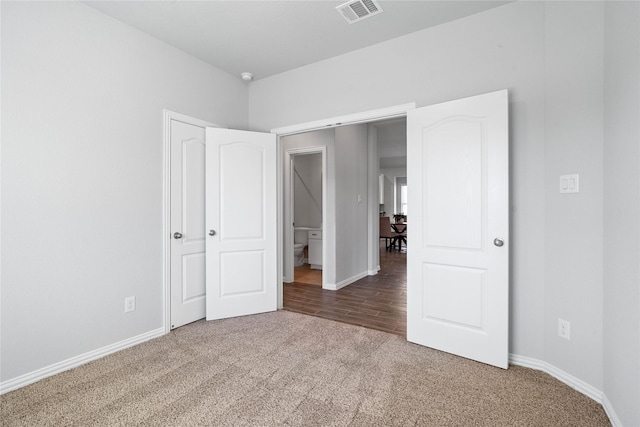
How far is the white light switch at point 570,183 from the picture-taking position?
6.26 ft

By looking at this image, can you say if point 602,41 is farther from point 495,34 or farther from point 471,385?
point 471,385

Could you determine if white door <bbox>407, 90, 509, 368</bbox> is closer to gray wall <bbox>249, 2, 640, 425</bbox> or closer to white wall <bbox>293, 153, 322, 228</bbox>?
gray wall <bbox>249, 2, 640, 425</bbox>

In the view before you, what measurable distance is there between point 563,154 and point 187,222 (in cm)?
317

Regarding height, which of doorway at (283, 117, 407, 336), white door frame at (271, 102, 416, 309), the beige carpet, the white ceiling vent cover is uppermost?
the white ceiling vent cover

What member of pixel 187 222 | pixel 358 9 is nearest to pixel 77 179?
pixel 187 222

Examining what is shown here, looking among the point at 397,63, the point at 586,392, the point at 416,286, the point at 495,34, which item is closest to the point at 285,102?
the point at 397,63

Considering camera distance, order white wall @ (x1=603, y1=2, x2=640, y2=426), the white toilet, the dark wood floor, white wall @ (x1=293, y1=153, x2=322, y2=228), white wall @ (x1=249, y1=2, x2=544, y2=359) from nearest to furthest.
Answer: white wall @ (x1=603, y1=2, x2=640, y2=426) → white wall @ (x1=249, y1=2, x2=544, y2=359) → the dark wood floor → the white toilet → white wall @ (x1=293, y1=153, x2=322, y2=228)

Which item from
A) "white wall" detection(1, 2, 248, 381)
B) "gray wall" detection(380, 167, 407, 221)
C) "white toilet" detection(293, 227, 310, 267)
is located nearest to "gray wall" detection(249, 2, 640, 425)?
"white wall" detection(1, 2, 248, 381)

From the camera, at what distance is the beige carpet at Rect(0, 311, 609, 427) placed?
1.63m

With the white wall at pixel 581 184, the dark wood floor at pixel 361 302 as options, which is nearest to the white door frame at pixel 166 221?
the dark wood floor at pixel 361 302

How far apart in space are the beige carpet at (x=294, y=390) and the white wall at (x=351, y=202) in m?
2.04

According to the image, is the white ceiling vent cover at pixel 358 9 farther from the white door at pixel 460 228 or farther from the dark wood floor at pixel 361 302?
the dark wood floor at pixel 361 302

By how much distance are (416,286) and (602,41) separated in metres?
2.03

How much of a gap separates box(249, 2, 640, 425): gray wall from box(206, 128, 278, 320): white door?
1.68 m
